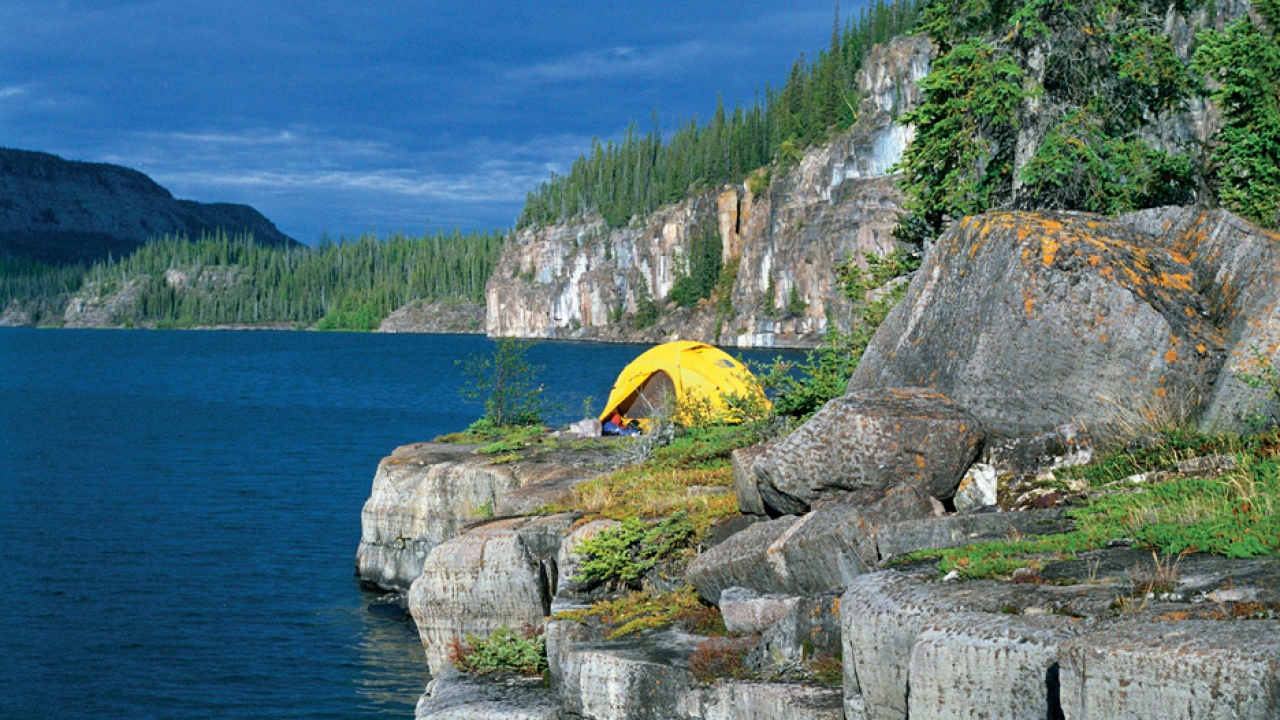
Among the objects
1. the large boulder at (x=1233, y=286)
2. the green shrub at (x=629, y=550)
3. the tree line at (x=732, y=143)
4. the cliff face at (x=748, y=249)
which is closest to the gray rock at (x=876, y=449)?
the green shrub at (x=629, y=550)

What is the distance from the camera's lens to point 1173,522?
703cm

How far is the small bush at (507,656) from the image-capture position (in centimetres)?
1077

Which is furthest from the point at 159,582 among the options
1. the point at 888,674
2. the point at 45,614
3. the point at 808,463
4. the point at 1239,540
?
the point at 1239,540

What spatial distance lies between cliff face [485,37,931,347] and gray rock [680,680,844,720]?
311 ft

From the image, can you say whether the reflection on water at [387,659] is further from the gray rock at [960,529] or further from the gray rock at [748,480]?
the gray rock at [960,529]

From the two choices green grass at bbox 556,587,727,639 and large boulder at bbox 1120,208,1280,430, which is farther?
green grass at bbox 556,587,727,639

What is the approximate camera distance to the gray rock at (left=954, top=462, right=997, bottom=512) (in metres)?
9.38

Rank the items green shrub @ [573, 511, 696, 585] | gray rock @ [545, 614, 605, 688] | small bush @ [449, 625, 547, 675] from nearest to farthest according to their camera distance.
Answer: gray rock @ [545, 614, 605, 688] < small bush @ [449, 625, 547, 675] < green shrub @ [573, 511, 696, 585]

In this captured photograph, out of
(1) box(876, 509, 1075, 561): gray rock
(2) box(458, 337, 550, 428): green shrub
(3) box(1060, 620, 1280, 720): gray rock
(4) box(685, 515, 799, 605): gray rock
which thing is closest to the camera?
(3) box(1060, 620, 1280, 720): gray rock

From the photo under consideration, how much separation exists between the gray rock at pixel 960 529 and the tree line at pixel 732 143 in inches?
4785

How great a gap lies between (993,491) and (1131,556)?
2.79 m

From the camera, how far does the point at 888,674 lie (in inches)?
251

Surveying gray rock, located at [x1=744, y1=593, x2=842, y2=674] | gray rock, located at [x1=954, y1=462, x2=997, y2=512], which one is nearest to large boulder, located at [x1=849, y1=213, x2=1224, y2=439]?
gray rock, located at [x1=954, y1=462, x2=997, y2=512]

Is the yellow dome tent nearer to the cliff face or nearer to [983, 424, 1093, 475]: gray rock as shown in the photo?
[983, 424, 1093, 475]: gray rock
